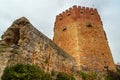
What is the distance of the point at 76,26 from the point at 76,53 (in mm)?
2937

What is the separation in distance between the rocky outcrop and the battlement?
8.09 meters

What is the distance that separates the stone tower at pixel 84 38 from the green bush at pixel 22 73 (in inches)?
278

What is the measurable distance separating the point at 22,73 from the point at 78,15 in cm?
1210

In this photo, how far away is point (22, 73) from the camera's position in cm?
895

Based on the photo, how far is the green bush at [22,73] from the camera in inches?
340

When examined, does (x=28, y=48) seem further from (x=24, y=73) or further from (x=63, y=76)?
(x=63, y=76)

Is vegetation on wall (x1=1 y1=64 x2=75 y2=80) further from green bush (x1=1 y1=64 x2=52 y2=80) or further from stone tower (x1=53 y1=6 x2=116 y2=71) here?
stone tower (x1=53 y1=6 x2=116 y2=71)

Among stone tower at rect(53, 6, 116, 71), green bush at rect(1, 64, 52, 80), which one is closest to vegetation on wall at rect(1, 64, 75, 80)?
green bush at rect(1, 64, 52, 80)

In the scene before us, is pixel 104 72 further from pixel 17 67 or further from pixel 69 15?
pixel 17 67

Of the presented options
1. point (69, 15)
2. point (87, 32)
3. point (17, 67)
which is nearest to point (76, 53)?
point (87, 32)

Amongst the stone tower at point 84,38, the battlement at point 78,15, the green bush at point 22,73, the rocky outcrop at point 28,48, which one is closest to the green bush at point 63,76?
the rocky outcrop at point 28,48

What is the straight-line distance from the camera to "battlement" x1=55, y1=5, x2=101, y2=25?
782 inches

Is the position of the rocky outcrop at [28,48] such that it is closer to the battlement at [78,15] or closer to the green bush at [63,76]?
the green bush at [63,76]

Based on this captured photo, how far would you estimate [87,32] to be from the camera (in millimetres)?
19000
